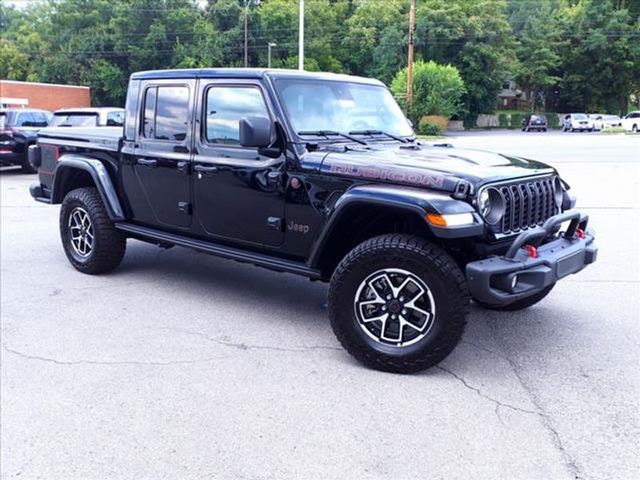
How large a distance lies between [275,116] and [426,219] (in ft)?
4.89

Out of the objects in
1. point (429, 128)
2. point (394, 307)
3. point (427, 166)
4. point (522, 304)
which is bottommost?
point (522, 304)

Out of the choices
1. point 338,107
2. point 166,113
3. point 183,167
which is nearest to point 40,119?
point 166,113

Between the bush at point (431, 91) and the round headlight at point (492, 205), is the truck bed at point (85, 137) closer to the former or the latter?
the round headlight at point (492, 205)

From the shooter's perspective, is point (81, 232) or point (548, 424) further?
point (81, 232)

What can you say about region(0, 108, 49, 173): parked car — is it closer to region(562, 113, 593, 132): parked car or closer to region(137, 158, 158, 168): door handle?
region(137, 158, 158, 168): door handle

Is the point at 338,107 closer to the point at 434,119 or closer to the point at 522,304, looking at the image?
the point at 522,304

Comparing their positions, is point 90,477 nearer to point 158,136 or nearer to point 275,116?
point 275,116

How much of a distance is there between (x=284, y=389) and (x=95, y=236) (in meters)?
3.10

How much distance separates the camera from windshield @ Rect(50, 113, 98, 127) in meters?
14.6

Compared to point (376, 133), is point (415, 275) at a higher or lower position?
lower

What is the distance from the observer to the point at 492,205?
384cm

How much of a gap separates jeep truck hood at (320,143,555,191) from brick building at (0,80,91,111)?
119 ft

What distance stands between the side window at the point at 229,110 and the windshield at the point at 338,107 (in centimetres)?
22

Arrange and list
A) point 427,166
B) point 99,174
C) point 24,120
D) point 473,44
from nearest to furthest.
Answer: point 427,166 → point 99,174 → point 24,120 → point 473,44
